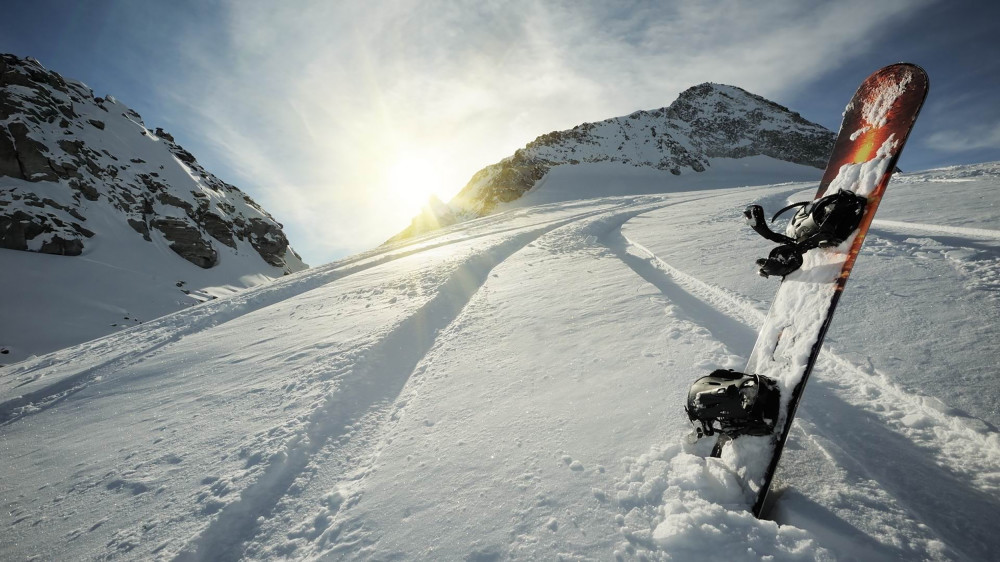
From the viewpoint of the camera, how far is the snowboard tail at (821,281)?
73.5 inches

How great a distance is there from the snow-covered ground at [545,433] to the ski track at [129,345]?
145 mm

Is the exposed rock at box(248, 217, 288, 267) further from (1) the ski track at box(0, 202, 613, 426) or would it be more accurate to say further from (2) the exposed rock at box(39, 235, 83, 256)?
(1) the ski track at box(0, 202, 613, 426)

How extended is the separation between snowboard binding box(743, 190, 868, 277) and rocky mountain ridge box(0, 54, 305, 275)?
1298 inches

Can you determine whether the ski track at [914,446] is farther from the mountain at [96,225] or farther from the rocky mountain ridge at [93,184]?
the rocky mountain ridge at [93,184]

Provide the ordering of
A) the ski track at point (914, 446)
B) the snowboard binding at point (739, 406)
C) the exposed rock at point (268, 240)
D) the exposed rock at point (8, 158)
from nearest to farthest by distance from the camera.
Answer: the ski track at point (914, 446)
the snowboard binding at point (739, 406)
the exposed rock at point (8, 158)
the exposed rock at point (268, 240)

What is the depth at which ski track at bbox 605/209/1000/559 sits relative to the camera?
1.69 meters

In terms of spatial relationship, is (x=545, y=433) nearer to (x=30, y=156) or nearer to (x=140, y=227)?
(x=140, y=227)

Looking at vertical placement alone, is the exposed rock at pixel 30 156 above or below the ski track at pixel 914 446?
above

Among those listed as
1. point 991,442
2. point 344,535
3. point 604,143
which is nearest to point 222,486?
point 344,535

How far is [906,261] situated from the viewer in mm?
Result: 4219

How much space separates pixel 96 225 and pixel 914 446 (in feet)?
121

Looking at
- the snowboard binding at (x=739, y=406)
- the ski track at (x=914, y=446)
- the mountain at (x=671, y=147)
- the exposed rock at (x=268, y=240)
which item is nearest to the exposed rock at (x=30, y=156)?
the exposed rock at (x=268, y=240)

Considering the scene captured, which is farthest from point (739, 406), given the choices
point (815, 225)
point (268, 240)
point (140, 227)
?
point (268, 240)

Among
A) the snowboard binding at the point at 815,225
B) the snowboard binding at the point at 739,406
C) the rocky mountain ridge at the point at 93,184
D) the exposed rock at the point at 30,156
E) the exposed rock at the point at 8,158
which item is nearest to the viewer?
the snowboard binding at the point at 739,406
